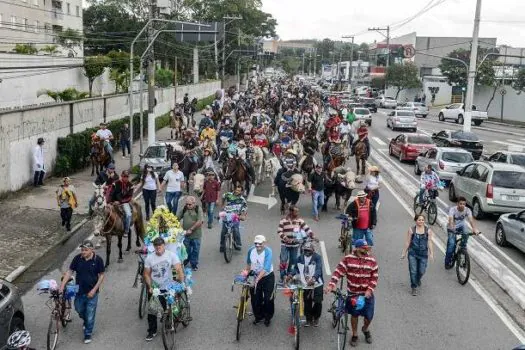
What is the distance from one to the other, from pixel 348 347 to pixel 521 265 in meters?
6.41

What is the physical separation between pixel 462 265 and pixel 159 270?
6380 mm

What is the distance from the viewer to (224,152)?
22.6 m

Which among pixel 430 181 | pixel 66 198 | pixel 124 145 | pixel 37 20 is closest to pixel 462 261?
pixel 430 181

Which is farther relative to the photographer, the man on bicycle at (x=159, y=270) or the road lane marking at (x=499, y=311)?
the road lane marking at (x=499, y=311)

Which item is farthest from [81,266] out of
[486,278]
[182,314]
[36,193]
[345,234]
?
[36,193]

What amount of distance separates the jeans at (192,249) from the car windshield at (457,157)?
13643mm

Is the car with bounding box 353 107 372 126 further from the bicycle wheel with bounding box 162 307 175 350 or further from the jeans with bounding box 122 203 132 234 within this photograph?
the bicycle wheel with bounding box 162 307 175 350

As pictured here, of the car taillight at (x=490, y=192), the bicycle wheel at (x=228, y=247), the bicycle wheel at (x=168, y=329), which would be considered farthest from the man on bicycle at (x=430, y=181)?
the bicycle wheel at (x=168, y=329)

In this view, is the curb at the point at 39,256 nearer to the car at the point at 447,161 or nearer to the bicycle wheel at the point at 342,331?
the bicycle wheel at the point at 342,331

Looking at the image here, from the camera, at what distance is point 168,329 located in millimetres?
8961

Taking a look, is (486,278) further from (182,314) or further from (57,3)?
(57,3)

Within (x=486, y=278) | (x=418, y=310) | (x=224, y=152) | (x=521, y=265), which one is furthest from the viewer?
(x=224, y=152)

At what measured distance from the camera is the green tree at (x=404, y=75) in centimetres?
8494

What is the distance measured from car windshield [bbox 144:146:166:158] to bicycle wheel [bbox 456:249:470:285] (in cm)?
1372
